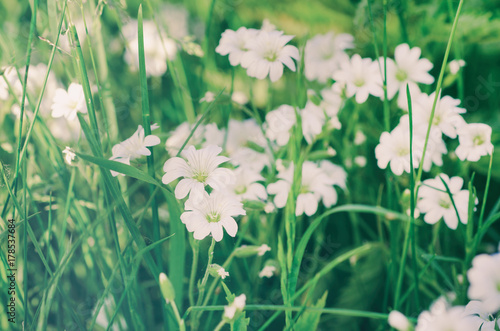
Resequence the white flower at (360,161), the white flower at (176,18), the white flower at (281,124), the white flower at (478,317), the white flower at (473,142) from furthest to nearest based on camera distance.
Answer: the white flower at (176,18), the white flower at (360,161), the white flower at (281,124), the white flower at (473,142), the white flower at (478,317)

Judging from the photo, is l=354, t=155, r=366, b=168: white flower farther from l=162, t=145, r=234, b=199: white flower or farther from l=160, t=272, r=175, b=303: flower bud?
l=160, t=272, r=175, b=303: flower bud

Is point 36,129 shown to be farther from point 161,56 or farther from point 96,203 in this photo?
point 161,56

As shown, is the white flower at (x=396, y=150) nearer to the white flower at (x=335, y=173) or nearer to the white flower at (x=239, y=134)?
the white flower at (x=335, y=173)

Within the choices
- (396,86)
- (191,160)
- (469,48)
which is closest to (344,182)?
(396,86)

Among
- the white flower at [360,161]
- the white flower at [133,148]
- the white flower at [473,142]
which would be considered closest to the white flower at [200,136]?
the white flower at [133,148]

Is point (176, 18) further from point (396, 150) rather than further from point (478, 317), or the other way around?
point (478, 317)

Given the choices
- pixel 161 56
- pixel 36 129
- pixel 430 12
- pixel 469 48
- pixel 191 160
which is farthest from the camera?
pixel 161 56
